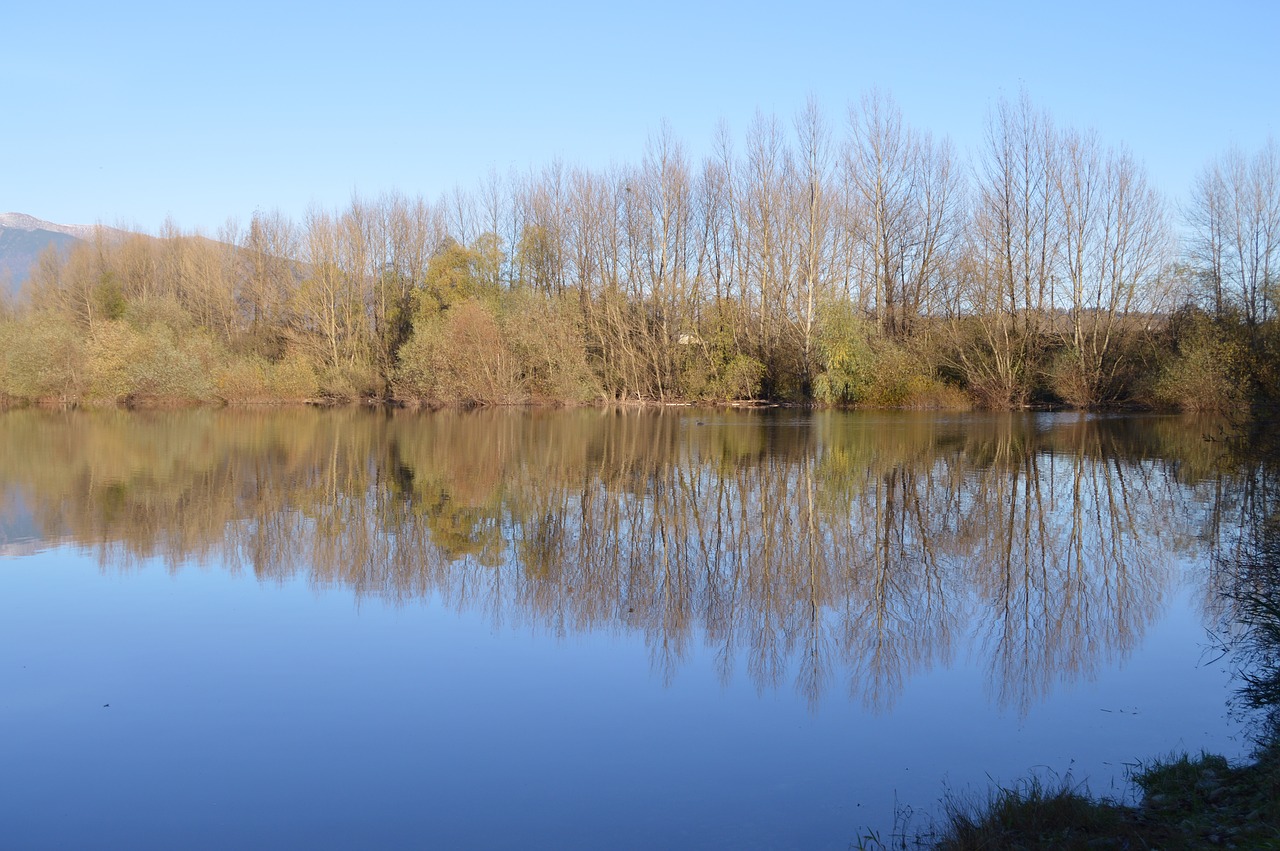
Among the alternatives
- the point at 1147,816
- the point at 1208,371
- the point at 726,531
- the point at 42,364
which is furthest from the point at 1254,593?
the point at 42,364

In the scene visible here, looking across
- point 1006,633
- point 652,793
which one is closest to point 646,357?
point 1006,633

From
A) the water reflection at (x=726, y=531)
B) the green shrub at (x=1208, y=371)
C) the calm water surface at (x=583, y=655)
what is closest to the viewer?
the calm water surface at (x=583, y=655)

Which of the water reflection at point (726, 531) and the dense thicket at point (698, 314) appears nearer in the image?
the water reflection at point (726, 531)

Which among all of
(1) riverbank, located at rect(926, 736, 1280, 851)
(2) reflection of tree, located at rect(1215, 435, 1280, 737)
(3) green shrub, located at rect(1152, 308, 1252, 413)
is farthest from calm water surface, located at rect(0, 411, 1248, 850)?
(3) green shrub, located at rect(1152, 308, 1252, 413)

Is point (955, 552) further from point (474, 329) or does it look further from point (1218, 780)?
point (474, 329)

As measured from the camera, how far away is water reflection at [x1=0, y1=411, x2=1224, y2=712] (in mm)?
8070

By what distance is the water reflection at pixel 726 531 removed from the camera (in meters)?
8.07

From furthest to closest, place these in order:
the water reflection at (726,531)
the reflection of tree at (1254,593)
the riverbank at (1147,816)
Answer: the water reflection at (726,531), the reflection of tree at (1254,593), the riverbank at (1147,816)

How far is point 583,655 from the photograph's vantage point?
7.59 m

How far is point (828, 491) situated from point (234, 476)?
35.9ft

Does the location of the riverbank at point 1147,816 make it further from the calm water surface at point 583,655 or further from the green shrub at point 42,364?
the green shrub at point 42,364

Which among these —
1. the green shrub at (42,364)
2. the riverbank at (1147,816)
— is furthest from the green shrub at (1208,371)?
the green shrub at (42,364)

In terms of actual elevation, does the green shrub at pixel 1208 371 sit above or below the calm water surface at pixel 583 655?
above

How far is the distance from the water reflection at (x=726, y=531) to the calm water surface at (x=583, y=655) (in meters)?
0.07
